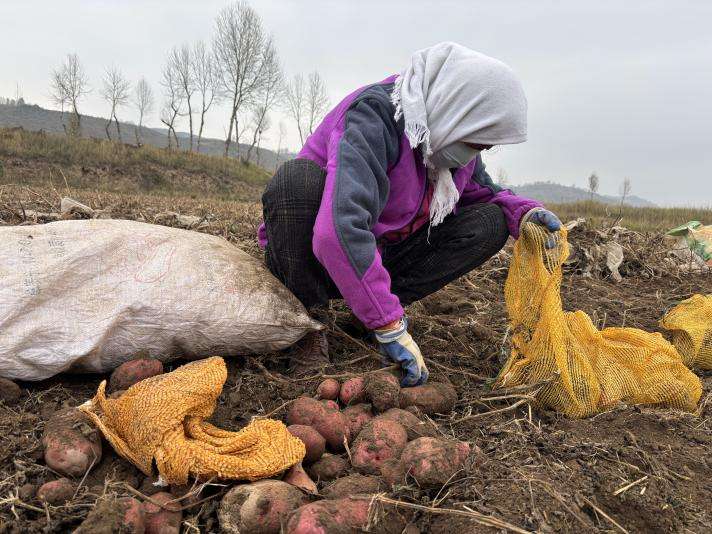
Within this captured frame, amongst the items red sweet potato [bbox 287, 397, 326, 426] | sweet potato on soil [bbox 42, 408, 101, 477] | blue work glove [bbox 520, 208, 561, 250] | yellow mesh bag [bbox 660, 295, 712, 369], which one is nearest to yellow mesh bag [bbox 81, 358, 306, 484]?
sweet potato on soil [bbox 42, 408, 101, 477]

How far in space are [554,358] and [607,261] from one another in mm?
2737

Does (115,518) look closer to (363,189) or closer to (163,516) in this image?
(163,516)

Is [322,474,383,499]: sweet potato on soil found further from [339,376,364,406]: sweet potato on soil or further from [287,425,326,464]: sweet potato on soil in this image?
[339,376,364,406]: sweet potato on soil

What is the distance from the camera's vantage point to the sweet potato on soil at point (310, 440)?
1356 mm

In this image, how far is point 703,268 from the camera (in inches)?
170

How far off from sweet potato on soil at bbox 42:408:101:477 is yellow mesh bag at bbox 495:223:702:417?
1359mm

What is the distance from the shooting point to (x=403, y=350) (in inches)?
68.9

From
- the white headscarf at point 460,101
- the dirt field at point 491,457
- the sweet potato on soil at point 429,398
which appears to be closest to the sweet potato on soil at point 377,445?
the dirt field at point 491,457

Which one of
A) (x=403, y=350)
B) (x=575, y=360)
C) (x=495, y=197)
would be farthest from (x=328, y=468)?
(x=495, y=197)

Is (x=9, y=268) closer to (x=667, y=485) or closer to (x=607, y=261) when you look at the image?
(x=667, y=485)

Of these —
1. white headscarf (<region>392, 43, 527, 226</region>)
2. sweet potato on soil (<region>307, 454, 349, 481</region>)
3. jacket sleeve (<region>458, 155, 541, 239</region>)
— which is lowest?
sweet potato on soil (<region>307, 454, 349, 481</region>)

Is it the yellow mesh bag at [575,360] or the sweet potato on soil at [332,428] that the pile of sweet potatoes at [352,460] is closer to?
the sweet potato on soil at [332,428]

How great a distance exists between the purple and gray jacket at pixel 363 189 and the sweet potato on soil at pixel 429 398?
25 centimetres

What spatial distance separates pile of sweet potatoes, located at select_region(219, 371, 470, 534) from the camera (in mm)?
1080
